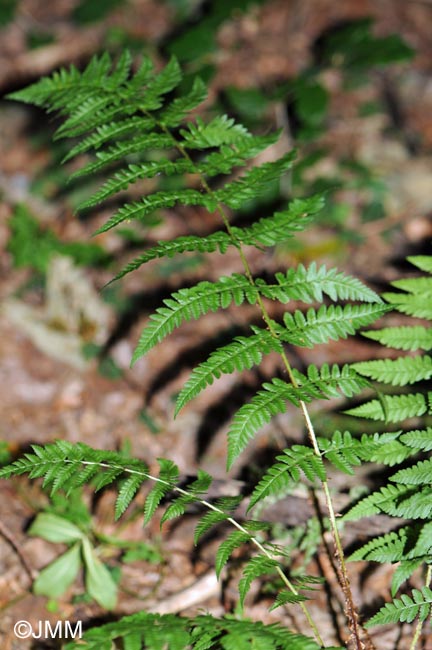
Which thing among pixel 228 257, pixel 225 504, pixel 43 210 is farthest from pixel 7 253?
pixel 225 504

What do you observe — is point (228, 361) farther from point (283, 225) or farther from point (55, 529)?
point (55, 529)

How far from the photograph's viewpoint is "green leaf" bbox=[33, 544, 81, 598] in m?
2.62

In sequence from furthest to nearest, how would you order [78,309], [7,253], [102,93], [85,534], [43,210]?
1. [43,210]
2. [7,253]
3. [78,309]
4. [85,534]
5. [102,93]

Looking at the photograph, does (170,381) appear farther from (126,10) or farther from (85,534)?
(126,10)

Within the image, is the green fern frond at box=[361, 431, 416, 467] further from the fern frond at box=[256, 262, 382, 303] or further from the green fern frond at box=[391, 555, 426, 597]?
the fern frond at box=[256, 262, 382, 303]

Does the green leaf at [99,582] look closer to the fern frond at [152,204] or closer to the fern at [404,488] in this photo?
the fern at [404,488]

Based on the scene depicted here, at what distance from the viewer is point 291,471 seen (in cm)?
196

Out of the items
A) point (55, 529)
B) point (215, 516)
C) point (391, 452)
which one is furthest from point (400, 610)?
point (55, 529)

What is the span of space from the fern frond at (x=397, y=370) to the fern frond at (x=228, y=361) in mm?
422

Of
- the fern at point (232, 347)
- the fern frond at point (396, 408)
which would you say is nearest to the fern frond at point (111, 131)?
the fern at point (232, 347)

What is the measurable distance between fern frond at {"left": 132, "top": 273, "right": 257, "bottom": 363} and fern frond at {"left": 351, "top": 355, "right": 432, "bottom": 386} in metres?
0.54

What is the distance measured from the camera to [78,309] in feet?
13.8

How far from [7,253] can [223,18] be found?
265cm

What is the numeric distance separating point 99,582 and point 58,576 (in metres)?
0.19
